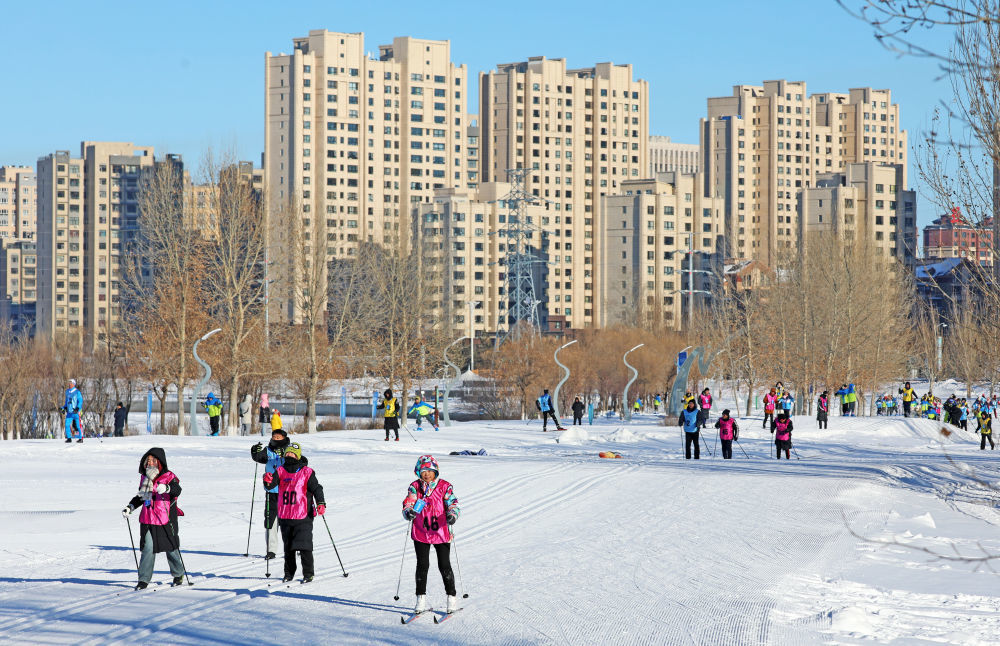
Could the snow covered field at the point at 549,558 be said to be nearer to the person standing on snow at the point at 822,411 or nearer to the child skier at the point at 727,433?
the child skier at the point at 727,433

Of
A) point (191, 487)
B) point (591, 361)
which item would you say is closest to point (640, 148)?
point (591, 361)

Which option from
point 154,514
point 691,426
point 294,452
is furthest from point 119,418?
point 294,452

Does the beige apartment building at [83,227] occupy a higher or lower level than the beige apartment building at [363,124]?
lower

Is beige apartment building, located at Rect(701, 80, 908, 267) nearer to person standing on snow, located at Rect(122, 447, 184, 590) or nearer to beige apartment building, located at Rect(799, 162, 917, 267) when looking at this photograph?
beige apartment building, located at Rect(799, 162, 917, 267)

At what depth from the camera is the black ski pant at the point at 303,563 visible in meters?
10.7

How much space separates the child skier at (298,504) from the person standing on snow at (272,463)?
0.26 meters

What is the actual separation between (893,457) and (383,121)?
475 feet

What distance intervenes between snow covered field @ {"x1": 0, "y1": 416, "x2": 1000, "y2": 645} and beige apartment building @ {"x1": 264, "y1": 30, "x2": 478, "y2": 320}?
135340mm

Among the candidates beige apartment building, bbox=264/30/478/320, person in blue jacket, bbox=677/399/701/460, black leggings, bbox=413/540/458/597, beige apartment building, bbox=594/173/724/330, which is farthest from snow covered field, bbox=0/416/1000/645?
beige apartment building, bbox=264/30/478/320

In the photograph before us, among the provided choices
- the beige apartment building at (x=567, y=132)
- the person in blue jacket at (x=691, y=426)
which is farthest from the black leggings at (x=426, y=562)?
the beige apartment building at (x=567, y=132)

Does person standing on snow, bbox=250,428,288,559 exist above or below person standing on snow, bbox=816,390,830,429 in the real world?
above

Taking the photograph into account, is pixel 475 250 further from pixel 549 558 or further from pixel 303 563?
pixel 303 563

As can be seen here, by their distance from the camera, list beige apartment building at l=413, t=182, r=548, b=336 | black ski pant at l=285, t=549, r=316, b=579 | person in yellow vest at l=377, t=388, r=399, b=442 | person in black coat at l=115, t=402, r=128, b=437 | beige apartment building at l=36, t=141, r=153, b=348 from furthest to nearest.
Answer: beige apartment building at l=36, t=141, r=153, b=348, beige apartment building at l=413, t=182, r=548, b=336, person in black coat at l=115, t=402, r=128, b=437, person in yellow vest at l=377, t=388, r=399, b=442, black ski pant at l=285, t=549, r=316, b=579

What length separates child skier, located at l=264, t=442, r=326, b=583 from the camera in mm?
10508
